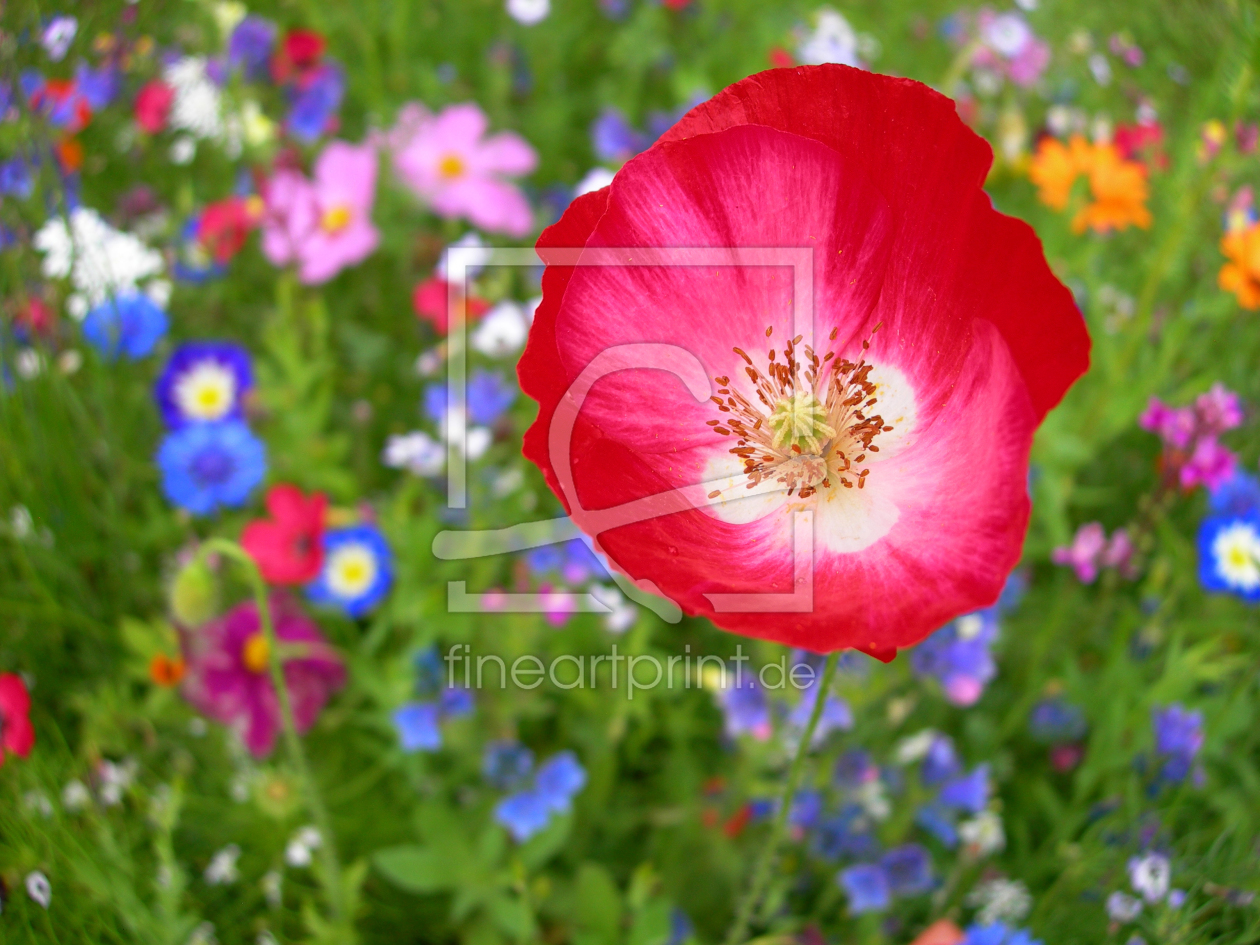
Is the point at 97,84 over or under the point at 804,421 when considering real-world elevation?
over

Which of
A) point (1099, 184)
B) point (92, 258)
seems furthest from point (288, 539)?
point (1099, 184)

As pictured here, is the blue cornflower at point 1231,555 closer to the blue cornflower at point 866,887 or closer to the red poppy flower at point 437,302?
the blue cornflower at point 866,887

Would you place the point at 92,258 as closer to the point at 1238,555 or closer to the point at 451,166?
the point at 451,166

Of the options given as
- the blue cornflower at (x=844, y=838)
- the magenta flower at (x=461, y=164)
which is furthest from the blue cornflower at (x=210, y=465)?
the blue cornflower at (x=844, y=838)

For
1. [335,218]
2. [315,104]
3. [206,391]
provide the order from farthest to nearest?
1. [315,104]
2. [335,218]
3. [206,391]

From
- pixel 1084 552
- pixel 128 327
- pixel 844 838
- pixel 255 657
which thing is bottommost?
pixel 844 838
